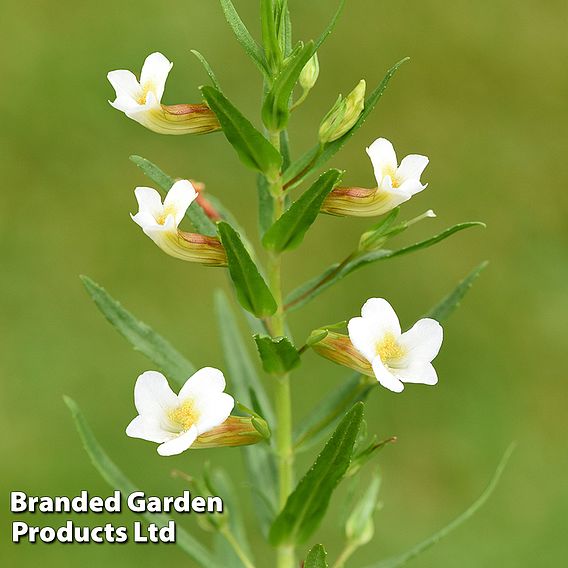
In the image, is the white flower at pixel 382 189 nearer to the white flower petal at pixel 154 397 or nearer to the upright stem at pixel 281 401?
the upright stem at pixel 281 401

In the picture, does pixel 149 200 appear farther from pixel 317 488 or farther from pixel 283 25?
pixel 317 488

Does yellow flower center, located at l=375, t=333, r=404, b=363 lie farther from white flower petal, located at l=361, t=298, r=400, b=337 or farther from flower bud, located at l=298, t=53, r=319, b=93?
flower bud, located at l=298, t=53, r=319, b=93

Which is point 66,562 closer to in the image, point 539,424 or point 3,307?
point 3,307

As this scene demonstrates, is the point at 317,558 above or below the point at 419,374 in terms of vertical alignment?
below

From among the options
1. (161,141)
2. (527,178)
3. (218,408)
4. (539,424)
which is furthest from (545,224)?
(218,408)

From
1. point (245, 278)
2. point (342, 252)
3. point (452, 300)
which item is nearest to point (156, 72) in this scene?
point (245, 278)
